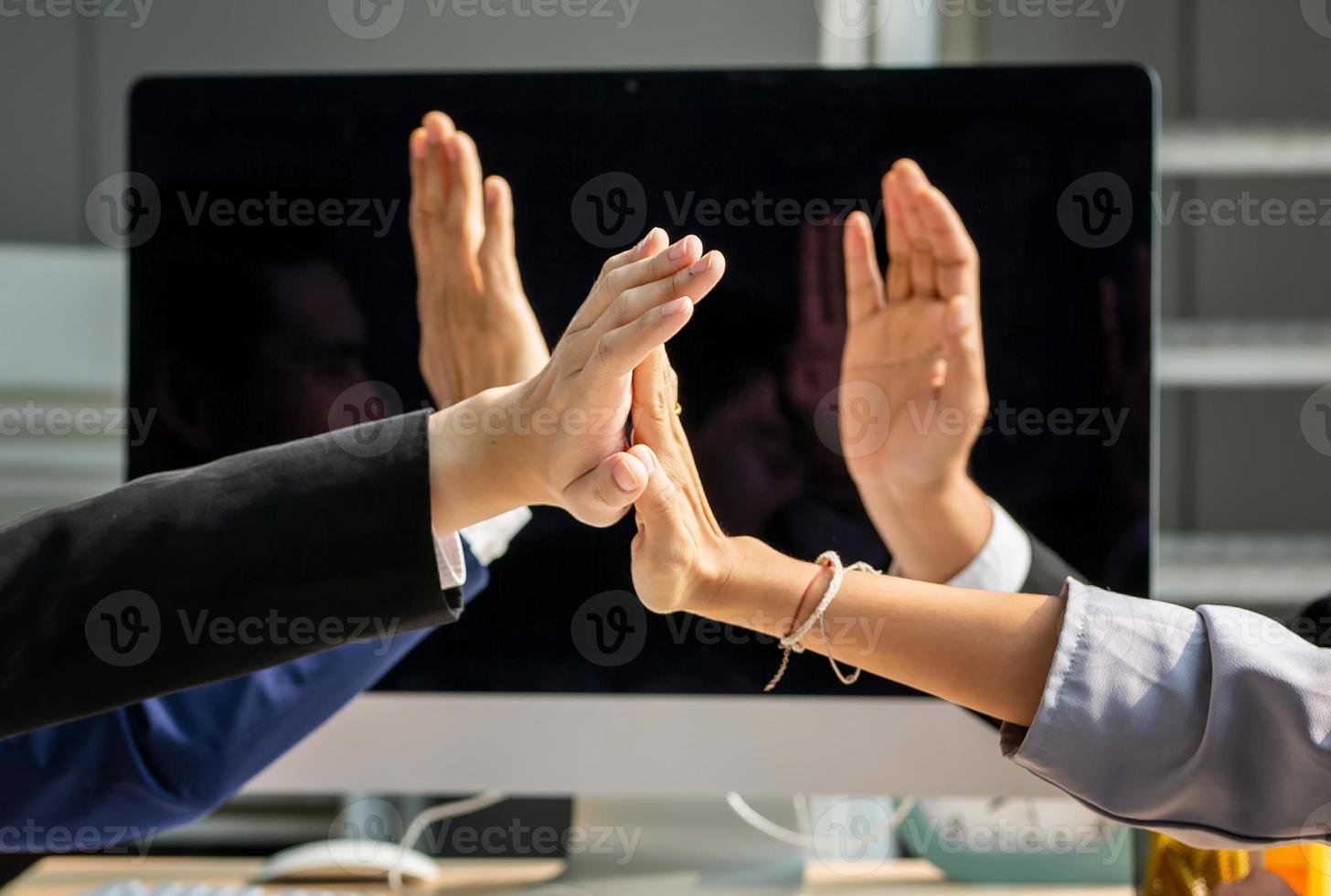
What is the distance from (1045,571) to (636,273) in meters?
0.41

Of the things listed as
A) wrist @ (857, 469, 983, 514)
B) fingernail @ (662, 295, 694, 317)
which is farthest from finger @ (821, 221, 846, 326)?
fingernail @ (662, 295, 694, 317)

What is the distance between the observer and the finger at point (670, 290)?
409 mm

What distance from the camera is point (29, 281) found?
111 cm

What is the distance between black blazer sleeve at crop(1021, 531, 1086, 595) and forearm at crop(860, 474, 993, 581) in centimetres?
4

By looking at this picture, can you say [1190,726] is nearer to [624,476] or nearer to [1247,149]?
[624,476]

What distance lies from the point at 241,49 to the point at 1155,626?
1082 millimetres

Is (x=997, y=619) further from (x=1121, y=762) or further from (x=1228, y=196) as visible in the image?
(x=1228, y=196)

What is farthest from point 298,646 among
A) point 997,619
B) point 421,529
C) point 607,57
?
point 607,57

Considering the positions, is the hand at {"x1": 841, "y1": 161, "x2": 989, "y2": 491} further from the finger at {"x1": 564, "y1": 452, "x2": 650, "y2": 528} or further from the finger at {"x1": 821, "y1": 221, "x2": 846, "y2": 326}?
the finger at {"x1": 564, "y1": 452, "x2": 650, "y2": 528}

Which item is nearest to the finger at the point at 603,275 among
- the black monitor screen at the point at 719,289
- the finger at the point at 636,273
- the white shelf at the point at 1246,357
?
the finger at the point at 636,273

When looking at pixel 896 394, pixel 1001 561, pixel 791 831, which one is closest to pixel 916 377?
pixel 896 394

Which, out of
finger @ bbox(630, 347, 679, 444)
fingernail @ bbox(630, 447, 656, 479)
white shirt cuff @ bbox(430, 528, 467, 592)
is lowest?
white shirt cuff @ bbox(430, 528, 467, 592)

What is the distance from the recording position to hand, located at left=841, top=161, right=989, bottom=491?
71cm

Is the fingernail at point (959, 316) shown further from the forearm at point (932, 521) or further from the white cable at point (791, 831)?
the white cable at point (791, 831)
